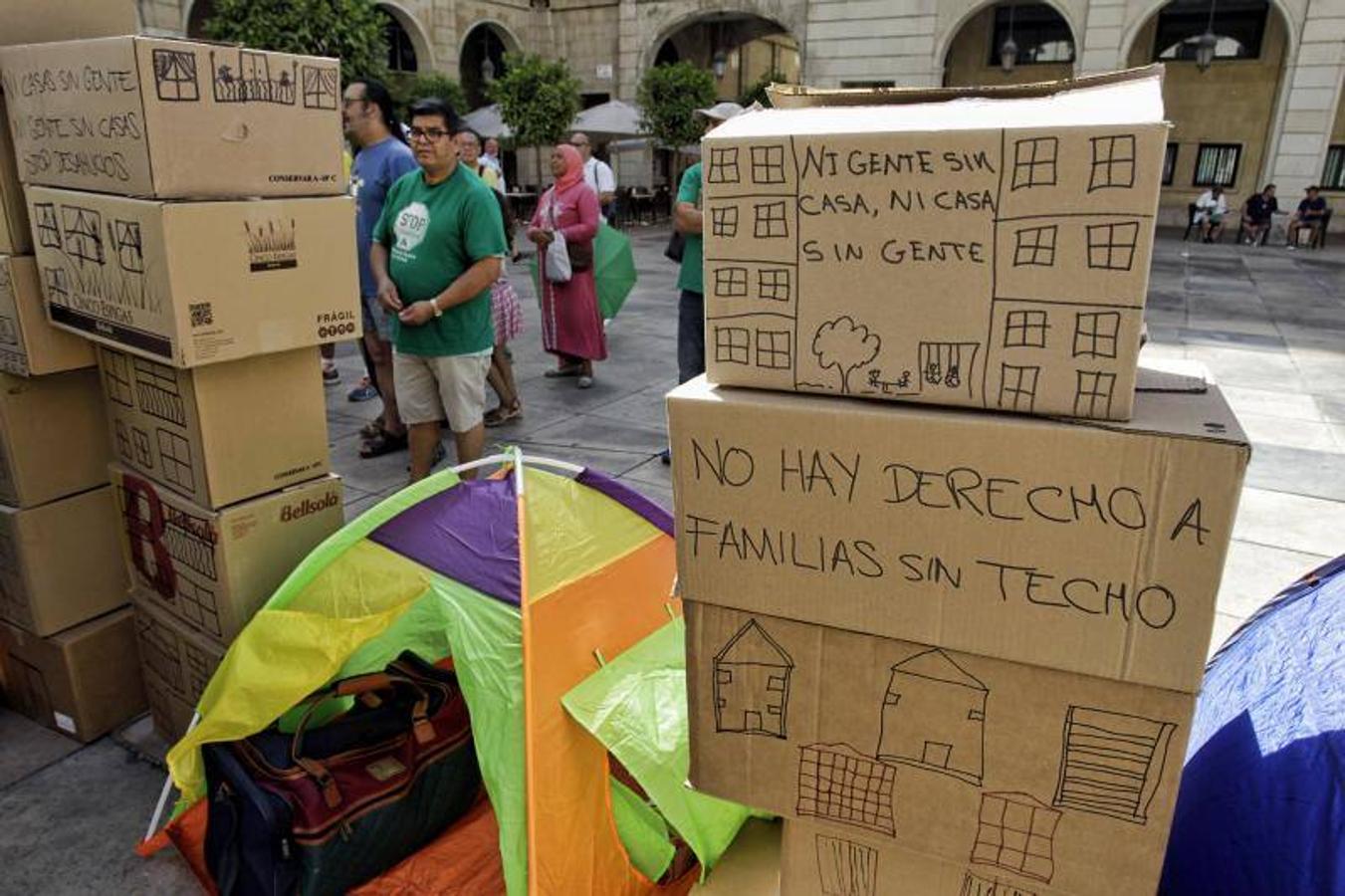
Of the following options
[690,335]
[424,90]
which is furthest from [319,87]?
[424,90]

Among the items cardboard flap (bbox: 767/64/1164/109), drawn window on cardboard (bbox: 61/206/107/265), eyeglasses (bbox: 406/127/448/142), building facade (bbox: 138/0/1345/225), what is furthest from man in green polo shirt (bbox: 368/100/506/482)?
building facade (bbox: 138/0/1345/225)

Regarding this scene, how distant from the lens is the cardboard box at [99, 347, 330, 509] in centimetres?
244

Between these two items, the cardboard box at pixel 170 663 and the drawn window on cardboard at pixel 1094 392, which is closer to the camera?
the drawn window on cardboard at pixel 1094 392

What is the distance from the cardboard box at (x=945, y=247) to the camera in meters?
1.06

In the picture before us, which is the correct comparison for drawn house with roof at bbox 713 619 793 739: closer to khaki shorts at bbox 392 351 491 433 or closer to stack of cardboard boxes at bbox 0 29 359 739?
stack of cardboard boxes at bbox 0 29 359 739

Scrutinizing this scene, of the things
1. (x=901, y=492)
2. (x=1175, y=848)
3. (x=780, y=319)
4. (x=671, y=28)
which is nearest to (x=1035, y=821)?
(x=901, y=492)

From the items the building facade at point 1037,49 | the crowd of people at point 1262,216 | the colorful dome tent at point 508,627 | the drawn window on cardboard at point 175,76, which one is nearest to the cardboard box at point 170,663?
the colorful dome tent at point 508,627

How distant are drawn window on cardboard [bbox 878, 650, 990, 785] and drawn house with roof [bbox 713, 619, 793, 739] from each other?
15cm

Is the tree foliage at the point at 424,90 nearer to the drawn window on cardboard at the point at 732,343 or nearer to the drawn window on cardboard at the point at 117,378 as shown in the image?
the drawn window on cardboard at the point at 117,378

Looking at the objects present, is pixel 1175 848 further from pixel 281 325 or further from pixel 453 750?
pixel 281 325

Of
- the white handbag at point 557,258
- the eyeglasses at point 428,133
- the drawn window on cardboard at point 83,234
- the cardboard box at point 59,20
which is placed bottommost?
the white handbag at point 557,258

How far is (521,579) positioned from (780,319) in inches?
44.5

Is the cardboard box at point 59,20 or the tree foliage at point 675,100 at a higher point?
the tree foliage at point 675,100

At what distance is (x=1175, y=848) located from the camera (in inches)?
67.1
